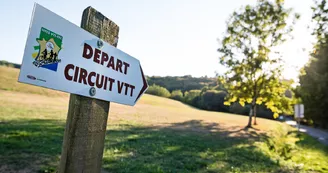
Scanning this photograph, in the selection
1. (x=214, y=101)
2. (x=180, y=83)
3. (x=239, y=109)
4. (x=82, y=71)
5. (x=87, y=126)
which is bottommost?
(x=87, y=126)

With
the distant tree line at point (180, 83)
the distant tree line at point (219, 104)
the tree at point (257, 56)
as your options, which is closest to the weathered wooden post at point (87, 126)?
the tree at point (257, 56)

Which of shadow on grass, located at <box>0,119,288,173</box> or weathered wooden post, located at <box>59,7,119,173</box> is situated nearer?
weathered wooden post, located at <box>59,7,119,173</box>

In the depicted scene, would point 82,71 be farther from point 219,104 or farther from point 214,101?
point 214,101

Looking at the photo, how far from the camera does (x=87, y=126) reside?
78.7 inches

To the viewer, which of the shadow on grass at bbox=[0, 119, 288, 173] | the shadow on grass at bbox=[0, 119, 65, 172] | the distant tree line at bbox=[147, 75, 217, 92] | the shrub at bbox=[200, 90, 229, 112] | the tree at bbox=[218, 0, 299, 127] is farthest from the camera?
the distant tree line at bbox=[147, 75, 217, 92]

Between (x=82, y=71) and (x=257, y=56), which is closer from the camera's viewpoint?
(x=82, y=71)

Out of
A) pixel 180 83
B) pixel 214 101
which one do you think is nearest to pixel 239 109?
pixel 214 101

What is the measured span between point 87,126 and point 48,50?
0.70 meters

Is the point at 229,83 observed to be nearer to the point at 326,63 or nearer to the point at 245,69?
the point at 245,69

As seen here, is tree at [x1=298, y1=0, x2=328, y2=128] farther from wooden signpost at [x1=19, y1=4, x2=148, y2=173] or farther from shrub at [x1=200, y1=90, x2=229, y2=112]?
wooden signpost at [x1=19, y1=4, x2=148, y2=173]

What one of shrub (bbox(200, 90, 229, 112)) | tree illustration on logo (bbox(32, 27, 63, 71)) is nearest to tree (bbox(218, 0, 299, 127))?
tree illustration on logo (bbox(32, 27, 63, 71))

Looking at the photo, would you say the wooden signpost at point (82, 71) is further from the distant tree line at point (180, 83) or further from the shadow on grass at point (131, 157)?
the distant tree line at point (180, 83)

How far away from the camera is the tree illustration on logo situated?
1.58 meters

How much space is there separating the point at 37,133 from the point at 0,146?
2296 millimetres
